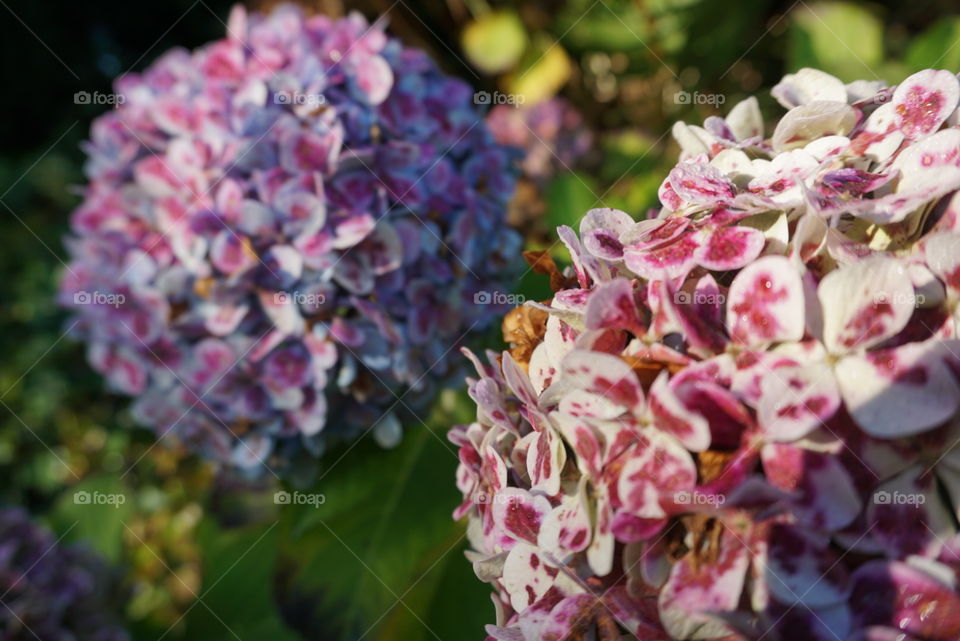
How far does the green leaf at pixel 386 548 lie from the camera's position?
4.45 feet

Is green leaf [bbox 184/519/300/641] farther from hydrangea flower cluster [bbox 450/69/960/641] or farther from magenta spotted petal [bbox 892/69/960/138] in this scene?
magenta spotted petal [bbox 892/69/960/138]

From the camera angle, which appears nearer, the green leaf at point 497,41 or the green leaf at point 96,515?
the green leaf at point 96,515

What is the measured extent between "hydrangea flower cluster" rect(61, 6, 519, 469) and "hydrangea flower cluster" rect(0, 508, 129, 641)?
50 centimetres

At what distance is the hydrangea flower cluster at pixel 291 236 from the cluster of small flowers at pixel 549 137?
0.96m

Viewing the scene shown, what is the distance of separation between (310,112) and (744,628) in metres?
0.99

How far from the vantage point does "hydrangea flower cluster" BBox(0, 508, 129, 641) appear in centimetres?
161

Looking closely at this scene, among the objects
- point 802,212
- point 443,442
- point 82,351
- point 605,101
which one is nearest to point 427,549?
point 443,442

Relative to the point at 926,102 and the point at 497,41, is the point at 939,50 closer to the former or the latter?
the point at 926,102

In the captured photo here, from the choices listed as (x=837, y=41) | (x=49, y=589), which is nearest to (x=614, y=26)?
(x=837, y=41)

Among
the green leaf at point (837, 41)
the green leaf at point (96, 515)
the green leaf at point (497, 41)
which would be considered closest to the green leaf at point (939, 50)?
the green leaf at point (837, 41)

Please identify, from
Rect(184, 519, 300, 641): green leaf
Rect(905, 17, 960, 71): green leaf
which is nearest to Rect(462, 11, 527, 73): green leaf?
Rect(905, 17, 960, 71): green leaf

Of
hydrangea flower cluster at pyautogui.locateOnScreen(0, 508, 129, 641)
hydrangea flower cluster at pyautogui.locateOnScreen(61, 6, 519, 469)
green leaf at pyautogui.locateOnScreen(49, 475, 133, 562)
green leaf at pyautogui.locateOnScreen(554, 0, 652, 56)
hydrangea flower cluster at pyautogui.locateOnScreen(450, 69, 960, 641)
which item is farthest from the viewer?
green leaf at pyautogui.locateOnScreen(49, 475, 133, 562)

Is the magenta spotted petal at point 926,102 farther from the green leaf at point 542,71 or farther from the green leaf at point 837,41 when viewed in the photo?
the green leaf at point 542,71

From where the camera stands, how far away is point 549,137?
246 centimetres
